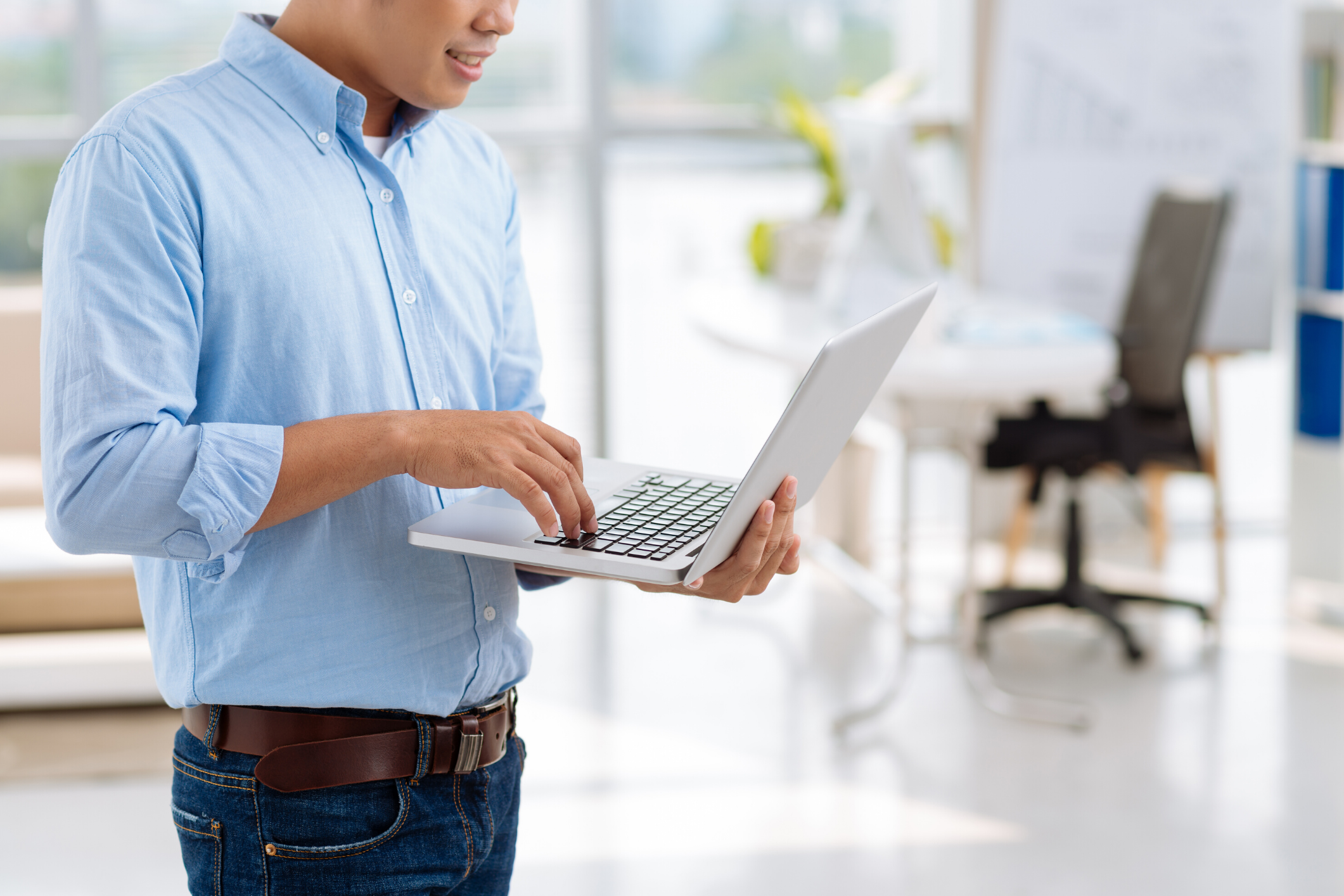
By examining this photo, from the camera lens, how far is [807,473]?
1.07 m

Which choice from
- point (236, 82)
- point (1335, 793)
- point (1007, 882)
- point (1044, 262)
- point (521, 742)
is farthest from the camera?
point (1044, 262)

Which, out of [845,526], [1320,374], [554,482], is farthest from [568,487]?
[1320,374]

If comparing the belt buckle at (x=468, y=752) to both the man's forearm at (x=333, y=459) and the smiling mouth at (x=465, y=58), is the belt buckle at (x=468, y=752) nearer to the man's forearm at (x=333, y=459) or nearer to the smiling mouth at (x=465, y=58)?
the man's forearm at (x=333, y=459)

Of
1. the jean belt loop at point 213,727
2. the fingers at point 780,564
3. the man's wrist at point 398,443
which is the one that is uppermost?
the man's wrist at point 398,443

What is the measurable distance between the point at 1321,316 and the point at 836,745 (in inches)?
78.4

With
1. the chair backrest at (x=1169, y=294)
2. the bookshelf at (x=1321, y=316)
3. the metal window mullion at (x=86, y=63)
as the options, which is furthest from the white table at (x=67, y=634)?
the bookshelf at (x=1321, y=316)

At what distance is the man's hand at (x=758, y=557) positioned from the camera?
990 millimetres

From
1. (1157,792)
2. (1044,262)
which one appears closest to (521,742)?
(1157,792)

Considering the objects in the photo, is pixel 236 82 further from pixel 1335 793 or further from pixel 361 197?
pixel 1335 793

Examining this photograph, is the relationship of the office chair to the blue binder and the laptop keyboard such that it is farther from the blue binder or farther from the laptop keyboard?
the laptop keyboard

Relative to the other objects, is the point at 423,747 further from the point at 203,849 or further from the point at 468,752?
the point at 203,849

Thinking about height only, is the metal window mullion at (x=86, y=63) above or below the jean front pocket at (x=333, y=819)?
above

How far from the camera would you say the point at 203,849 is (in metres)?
1.01

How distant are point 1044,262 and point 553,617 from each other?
1829mm
